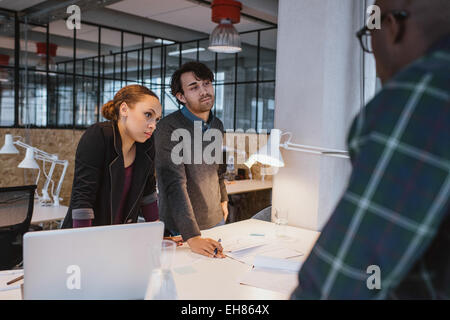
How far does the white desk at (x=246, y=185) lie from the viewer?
4.99 m

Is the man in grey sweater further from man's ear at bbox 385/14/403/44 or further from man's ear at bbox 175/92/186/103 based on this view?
man's ear at bbox 385/14/403/44

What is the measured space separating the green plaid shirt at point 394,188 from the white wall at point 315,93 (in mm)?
1762

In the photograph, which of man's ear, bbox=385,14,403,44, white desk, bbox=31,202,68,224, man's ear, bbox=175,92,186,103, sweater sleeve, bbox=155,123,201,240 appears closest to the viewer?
man's ear, bbox=385,14,403,44

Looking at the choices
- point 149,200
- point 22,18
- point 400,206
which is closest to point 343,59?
point 149,200

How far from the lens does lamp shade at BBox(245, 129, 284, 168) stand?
7.13ft

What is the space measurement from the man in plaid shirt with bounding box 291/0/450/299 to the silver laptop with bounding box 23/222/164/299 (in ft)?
2.27

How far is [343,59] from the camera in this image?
242cm

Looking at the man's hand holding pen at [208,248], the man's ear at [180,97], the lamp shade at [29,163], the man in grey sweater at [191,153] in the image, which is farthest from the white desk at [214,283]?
the lamp shade at [29,163]

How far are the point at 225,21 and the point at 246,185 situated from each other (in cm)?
225

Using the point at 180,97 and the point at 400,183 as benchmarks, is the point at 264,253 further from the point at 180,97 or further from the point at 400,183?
the point at 400,183

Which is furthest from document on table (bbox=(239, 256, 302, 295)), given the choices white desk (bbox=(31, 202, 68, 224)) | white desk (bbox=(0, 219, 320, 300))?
white desk (bbox=(31, 202, 68, 224))

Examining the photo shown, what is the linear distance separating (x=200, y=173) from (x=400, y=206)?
5.74 feet

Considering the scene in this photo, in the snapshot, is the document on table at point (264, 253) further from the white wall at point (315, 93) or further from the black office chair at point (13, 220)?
the black office chair at point (13, 220)

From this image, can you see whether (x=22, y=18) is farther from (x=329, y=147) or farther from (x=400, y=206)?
(x=400, y=206)
